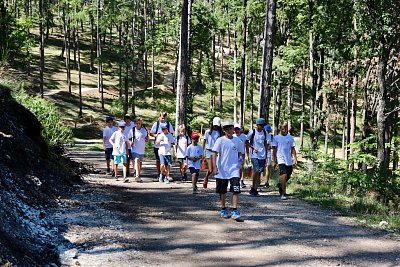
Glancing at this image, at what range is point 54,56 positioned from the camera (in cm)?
6525

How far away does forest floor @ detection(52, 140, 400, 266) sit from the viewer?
262 inches

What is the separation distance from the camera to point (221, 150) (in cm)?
923

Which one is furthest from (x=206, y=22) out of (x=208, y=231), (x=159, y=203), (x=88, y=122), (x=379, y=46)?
(x=208, y=231)

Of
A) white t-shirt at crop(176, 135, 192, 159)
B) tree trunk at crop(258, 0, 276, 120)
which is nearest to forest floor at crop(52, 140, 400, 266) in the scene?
white t-shirt at crop(176, 135, 192, 159)

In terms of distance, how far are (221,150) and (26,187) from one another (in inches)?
151

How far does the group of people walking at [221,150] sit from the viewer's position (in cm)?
924

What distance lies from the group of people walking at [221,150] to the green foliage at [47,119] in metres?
1.59

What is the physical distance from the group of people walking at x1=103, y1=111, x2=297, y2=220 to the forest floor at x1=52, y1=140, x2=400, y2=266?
77cm

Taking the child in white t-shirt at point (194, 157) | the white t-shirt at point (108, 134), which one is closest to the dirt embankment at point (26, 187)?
the white t-shirt at point (108, 134)

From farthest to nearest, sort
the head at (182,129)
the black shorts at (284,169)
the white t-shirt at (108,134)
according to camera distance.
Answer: the white t-shirt at (108,134) < the head at (182,129) < the black shorts at (284,169)

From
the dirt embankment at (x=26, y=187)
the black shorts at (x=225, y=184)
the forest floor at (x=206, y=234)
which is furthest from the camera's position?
the black shorts at (x=225, y=184)

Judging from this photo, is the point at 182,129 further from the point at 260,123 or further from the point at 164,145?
the point at 260,123

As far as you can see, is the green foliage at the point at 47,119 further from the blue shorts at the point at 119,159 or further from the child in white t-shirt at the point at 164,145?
the child in white t-shirt at the point at 164,145

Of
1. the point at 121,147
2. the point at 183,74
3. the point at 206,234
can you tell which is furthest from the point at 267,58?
the point at 206,234
